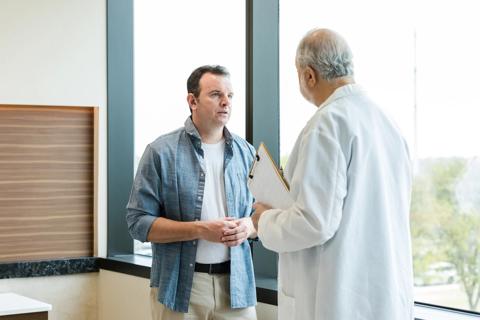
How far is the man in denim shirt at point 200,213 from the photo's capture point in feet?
9.93

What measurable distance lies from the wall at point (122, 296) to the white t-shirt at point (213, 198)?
143 centimetres

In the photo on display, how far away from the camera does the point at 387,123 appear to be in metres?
2.28

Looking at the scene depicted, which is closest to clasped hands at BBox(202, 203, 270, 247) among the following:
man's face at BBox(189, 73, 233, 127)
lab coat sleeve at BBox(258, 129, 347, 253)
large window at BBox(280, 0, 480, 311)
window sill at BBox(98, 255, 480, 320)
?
man's face at BBox(189, 73, 233, 127)

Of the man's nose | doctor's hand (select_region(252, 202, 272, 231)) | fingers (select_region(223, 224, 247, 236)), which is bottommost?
fingers (select_region(223, 224, 247, 236))

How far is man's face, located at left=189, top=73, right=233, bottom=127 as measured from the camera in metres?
3.12

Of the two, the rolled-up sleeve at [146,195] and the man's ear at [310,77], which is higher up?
the man's ear at [310,77]

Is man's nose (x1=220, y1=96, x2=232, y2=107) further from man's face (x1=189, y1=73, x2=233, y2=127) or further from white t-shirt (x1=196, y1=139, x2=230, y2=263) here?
white t-shirt (x1=196, y1=139, x2=230, y2=263)

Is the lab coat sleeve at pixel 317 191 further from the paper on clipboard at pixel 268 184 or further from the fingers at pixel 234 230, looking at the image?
the fingers at pixel 234 230

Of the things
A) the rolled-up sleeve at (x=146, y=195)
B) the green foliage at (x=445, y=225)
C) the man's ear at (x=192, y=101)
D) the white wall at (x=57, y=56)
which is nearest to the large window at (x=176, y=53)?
the white wall at (x=57, y=56)

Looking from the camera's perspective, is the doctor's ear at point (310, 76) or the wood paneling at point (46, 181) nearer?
the doctor's ear at point (310, 76)

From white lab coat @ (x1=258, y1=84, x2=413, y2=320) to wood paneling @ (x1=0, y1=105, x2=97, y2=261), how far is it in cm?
277

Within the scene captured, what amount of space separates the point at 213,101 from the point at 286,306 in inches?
42.6

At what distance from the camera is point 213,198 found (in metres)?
3.12

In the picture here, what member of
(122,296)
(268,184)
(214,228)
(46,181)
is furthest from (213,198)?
(46,181)
